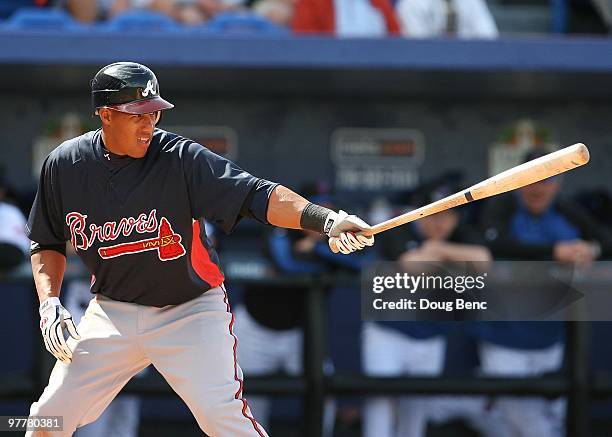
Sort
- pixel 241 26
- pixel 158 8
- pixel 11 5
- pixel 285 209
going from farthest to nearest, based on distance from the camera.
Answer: pixel 11 5
pixel 158 8
pixel 241 26
pixel 285 209

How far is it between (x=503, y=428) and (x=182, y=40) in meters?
2.55

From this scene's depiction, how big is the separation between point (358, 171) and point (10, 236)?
2106 millimetres

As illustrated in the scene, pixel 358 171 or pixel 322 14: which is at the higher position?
pixel 322 14

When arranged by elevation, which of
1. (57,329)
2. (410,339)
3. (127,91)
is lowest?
(410,339)

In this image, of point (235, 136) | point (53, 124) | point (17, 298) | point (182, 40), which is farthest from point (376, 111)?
point (17, 298)

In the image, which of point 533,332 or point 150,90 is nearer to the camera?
point 150,90

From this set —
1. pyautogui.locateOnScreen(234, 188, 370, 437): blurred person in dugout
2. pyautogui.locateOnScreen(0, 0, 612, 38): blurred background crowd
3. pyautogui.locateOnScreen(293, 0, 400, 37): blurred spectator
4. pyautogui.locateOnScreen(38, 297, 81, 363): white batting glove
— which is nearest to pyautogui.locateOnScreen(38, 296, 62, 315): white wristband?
pyautogui.locateOnScreen(38, 297, 81, 363): white batting glove

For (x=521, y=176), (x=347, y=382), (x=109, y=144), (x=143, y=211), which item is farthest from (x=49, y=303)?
(x=347, y=382)

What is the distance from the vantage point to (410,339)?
228 inches

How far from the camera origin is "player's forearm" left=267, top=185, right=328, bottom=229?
369 centimetres

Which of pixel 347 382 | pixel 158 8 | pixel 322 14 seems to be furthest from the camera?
pixel 158 8

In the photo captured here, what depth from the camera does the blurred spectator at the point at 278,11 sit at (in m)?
6.63

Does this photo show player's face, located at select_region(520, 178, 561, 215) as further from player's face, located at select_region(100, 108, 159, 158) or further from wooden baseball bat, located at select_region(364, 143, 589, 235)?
player's face, located at select_region(100, 108, 159, 158)

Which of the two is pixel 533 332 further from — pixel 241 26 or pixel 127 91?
pixel 127 91
